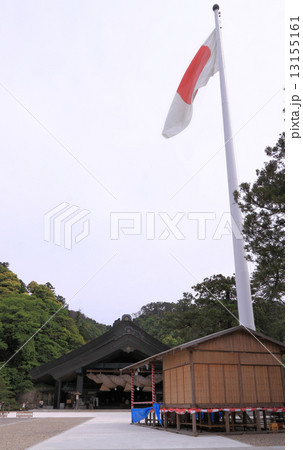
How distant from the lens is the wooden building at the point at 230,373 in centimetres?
1259

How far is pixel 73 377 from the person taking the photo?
1293 inches

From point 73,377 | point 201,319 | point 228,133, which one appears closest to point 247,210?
point 228,133

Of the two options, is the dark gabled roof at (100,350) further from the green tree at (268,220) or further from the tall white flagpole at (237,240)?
the green tree at (268,220)

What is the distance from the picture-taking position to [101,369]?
106 ft

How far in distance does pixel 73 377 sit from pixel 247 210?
26722mm

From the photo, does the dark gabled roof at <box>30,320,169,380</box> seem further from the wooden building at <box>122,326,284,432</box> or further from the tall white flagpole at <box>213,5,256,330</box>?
the wooden building at <box>122,326,284,432</box>

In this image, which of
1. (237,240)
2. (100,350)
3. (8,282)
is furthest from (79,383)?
(8,282)

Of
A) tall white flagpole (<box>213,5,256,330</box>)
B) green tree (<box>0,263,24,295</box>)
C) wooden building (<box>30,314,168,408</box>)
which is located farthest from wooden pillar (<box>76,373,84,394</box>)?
green tree (<box>0,263,24,295</box>)

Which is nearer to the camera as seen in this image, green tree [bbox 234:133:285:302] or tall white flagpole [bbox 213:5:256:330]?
green tree [bbox 234:133:285:302]

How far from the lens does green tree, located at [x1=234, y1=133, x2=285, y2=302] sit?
1108 centimetres

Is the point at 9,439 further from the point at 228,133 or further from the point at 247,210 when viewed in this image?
the point at 228,133

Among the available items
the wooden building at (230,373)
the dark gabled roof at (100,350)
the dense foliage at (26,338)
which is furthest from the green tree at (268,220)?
the dense foliage at (26,338)

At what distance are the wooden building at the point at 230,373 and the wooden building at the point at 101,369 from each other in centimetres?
1839

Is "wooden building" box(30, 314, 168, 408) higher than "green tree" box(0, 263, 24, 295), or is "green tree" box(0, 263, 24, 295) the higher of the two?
"green tree" box(0, 263, 24, 295)
